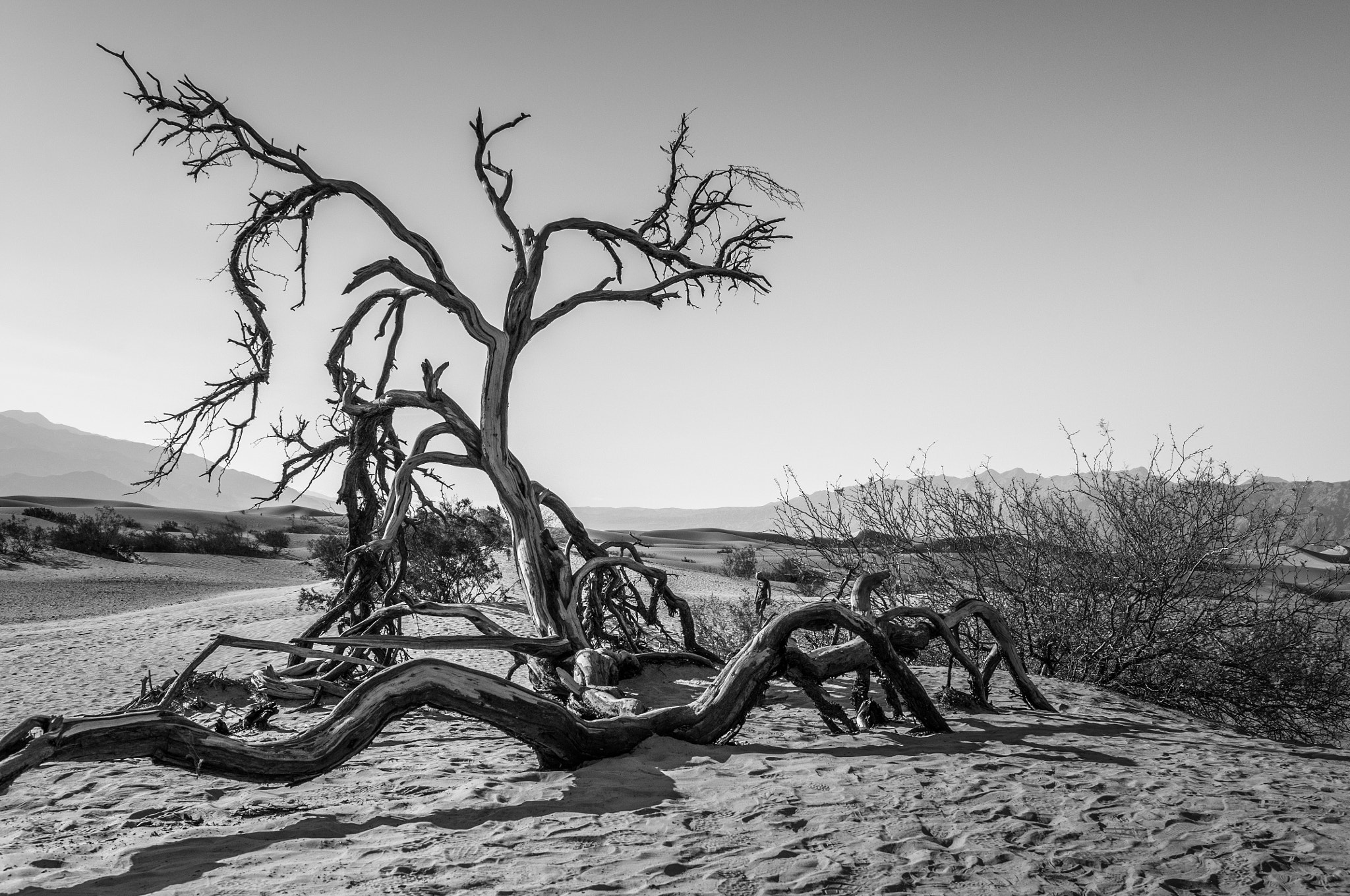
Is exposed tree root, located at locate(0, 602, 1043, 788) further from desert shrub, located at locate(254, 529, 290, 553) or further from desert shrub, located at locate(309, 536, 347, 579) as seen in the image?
desert shrub, located at locate(254, 529, 290, 553)

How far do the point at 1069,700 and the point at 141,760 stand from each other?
282 inches

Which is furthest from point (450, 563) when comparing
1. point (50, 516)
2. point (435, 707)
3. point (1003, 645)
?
point (50, 516)

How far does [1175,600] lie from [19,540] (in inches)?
1279

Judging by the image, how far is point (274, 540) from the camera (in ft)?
130

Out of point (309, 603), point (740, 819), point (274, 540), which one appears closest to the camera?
point (740, 819)

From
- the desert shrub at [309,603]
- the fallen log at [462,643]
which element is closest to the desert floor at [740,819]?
the fallen log at [462,643]

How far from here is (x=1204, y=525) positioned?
8734 millimetres

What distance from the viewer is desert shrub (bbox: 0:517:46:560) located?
25.3m

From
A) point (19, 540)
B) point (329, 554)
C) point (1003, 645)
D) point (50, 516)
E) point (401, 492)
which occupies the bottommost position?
point (329, 554)

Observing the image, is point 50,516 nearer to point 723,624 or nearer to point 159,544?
point 159,544

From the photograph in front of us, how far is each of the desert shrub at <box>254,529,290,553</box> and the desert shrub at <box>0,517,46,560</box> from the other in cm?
1002

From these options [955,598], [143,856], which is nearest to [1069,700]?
[955,598]

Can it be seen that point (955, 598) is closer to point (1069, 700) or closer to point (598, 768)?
point (1069, 700)

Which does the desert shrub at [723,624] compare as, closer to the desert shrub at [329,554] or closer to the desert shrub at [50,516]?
the desert shrub at [329,554]
